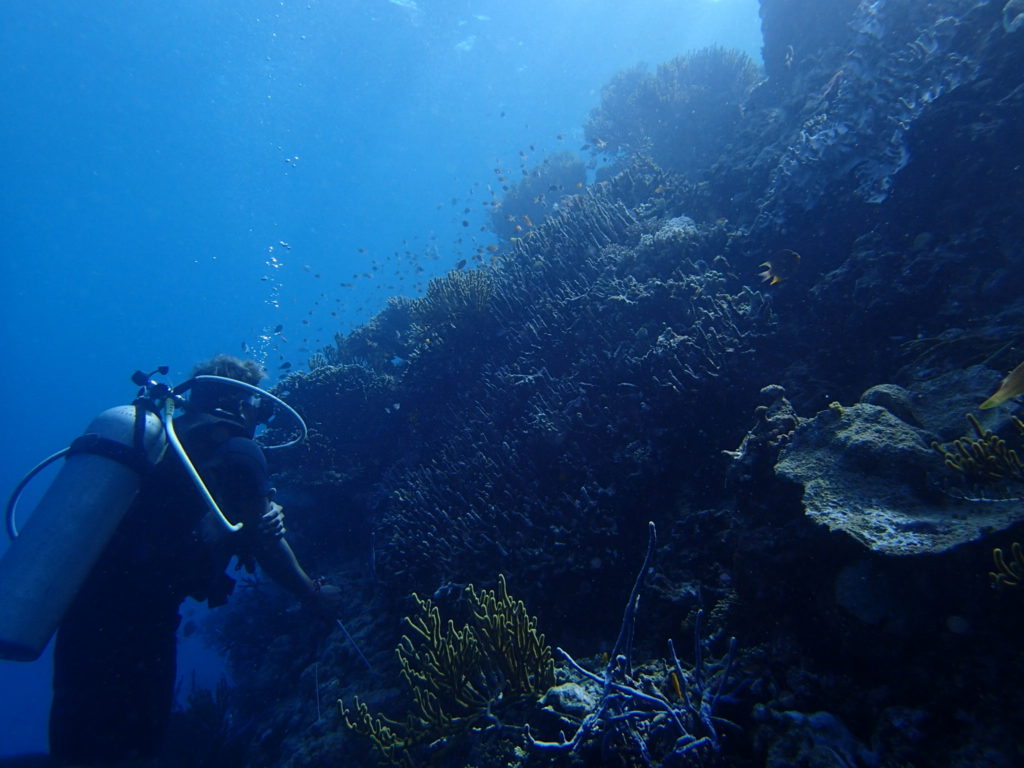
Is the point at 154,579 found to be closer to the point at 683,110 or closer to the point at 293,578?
the point at 293,578

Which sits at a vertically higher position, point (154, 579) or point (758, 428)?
point (154, 579)

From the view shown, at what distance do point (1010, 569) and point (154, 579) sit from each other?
5.86 m

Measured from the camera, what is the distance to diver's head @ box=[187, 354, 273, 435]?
15.7 feet

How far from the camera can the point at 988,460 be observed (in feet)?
7.29

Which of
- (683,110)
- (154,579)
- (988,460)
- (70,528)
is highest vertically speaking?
(683,110)

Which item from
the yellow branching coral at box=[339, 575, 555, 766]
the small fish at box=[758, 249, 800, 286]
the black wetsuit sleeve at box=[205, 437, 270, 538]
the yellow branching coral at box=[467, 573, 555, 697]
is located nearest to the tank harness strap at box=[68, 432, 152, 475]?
the black wetsuit sleeve at box=[205, 437, 270, 538]

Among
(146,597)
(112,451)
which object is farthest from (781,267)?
(146,597)

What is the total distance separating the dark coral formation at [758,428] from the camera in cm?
211

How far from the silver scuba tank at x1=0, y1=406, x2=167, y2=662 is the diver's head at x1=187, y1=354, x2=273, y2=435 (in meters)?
0.51

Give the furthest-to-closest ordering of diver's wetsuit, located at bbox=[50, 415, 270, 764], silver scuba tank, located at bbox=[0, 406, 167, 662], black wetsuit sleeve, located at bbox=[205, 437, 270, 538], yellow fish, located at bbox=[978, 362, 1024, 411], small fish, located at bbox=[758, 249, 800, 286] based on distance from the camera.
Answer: small fish, located at bbox=[758, 249, 800, 286] → black wetsuit sleeve, located at bbox=[205, 437, 270, 538] → diver's wetsuit, located at bbox=[50, 415, 270, 764] → silver scuba tank, located at bbox=[0, 406, 167, 662] → yellow fish, located at bbox=[978, 362, 1024, 411]

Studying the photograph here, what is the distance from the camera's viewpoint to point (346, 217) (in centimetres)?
7556

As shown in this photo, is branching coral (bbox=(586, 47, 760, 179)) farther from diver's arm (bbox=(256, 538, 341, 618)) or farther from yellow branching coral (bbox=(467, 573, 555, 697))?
diver's arm (bbox=(256, 538, 341, 618))

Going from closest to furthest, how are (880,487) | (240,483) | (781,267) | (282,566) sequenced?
(880,487) → (240,483) → (282,566) → (781,267)

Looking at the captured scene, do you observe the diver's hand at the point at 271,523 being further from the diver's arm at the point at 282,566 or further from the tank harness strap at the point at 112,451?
the tank harness strap at the point at 112,451
